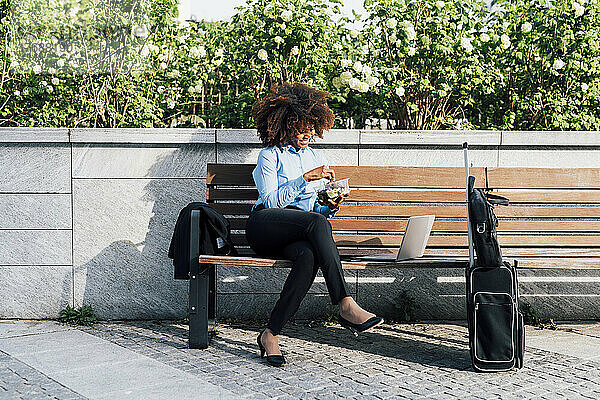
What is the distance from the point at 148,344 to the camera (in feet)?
16.0

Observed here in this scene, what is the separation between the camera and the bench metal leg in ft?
15.6

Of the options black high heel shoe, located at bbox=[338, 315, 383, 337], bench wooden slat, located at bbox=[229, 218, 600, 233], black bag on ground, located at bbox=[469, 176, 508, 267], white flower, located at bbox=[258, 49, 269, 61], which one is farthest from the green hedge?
black high heel shoe, located at bbox=[338, 315, 383, 337]

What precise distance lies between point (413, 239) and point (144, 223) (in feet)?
6.53

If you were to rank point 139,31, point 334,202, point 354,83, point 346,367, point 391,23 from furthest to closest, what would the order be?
point 139,31
point 391,23
point 354,83
point 334,202
point 346,367

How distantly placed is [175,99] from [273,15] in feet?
4.00

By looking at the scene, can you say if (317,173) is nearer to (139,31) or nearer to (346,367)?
(346,367)

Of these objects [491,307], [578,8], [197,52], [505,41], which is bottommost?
[491,307]

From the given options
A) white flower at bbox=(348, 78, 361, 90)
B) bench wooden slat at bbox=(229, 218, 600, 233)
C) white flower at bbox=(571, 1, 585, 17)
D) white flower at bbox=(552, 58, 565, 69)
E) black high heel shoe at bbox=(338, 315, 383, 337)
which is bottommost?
black high heel shoe at bbox=(338, 315, 383, 337)

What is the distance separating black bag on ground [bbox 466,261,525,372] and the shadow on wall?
2.22 meters

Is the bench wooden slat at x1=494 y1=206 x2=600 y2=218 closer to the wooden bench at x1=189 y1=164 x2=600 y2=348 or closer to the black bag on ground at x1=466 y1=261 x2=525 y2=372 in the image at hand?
the wooden bench at x1=189 y1=164 x2=600 y2=348

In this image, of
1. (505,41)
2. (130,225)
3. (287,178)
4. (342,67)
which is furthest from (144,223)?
(505,41)

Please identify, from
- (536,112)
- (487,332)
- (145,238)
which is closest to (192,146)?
(145,238)

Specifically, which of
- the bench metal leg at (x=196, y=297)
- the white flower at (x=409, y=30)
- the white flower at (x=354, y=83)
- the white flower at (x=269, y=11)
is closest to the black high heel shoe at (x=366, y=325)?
the bench metal leg at (x=196, y=297)

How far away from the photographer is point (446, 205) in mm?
5527
